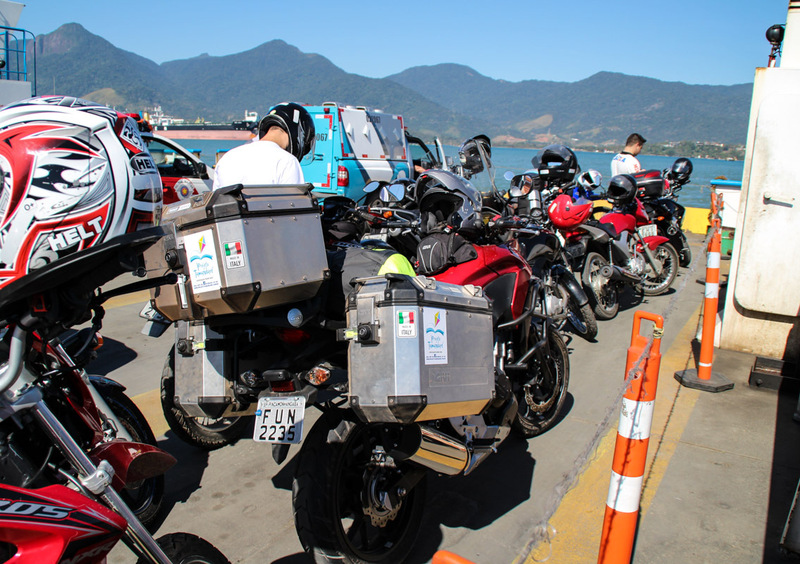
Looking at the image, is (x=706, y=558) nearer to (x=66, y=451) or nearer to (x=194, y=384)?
(x=194, y=384)

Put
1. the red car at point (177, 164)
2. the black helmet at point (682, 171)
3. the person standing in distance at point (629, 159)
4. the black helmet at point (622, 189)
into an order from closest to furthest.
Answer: the black helmet at point (622, 189)
the person standing in distance at point (629, 159)
the red car at point (177, 164)
the black helmet at point (682, 171)

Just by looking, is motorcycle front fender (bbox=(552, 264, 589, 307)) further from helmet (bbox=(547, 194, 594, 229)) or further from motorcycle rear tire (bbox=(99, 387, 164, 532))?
motorcycle rear tire (bbox=(99, 387, 164, 532))

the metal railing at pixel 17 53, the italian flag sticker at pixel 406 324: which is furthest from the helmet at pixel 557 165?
the metal railing at pixel 17 53

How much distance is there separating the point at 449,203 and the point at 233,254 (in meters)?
1.92

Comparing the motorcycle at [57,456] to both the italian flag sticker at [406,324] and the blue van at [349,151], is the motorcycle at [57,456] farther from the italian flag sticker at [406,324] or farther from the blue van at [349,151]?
the blue van at [349,151]

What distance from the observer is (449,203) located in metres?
3.99

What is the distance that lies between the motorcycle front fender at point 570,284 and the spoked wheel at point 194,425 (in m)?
3.40

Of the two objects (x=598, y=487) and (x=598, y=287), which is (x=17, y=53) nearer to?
(x=598, y=287)

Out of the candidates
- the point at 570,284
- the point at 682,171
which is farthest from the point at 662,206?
the point at 570,284

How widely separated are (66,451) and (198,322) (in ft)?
3.44

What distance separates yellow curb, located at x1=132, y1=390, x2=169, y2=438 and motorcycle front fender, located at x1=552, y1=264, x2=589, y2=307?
386 cm

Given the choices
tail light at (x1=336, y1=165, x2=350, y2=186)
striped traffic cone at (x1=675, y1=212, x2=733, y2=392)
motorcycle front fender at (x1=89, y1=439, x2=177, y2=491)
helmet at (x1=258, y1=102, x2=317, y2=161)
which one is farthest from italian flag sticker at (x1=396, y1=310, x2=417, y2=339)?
tail light at (x1=336, y1=165, x2=350, y2=186)

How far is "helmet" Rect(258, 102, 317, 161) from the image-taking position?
4039 millimetres

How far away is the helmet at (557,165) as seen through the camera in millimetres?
8066
